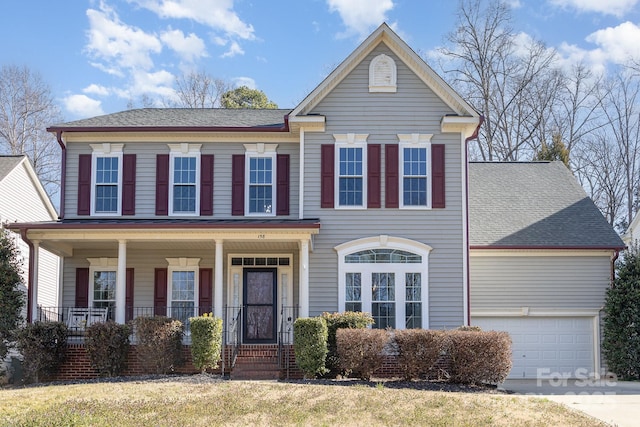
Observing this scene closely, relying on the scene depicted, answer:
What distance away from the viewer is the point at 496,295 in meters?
21.6

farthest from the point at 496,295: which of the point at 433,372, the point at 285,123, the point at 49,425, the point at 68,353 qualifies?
the point at 49,425

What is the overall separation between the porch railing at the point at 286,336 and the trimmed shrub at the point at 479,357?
150 inches

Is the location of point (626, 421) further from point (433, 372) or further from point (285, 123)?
point (285, 123)

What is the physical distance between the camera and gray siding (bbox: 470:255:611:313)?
2152 cm

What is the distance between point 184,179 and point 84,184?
2.60 meters

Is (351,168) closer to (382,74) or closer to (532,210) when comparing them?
(382,74)

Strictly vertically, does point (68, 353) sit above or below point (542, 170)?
below

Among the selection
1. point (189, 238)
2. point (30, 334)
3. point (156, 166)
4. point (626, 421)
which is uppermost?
point (156, 166)

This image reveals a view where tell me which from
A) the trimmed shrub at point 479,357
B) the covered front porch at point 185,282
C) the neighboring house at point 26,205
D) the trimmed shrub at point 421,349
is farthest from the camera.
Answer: the neighboring house at point 26,205

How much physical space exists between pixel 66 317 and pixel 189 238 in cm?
428

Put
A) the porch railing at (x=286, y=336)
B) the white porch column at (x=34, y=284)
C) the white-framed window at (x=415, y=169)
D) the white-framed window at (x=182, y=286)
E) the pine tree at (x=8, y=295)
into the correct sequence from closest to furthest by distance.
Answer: the porch railing at (x=286, y=336)
the white porch column at (x=34, y=284)
the pine tree at (x=8, y=295)
the white-framed window at (x=415, y=169)
the white-framed window at (x=182, y=286)

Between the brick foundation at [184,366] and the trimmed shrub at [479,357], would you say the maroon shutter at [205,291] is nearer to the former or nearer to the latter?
the brick foundation at [184,366]

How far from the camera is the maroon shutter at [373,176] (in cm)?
1973

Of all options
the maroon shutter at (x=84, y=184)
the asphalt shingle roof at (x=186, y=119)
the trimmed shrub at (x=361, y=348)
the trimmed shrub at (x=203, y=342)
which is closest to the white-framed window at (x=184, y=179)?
the asphalt shingle roof at (x=186, y=119)
